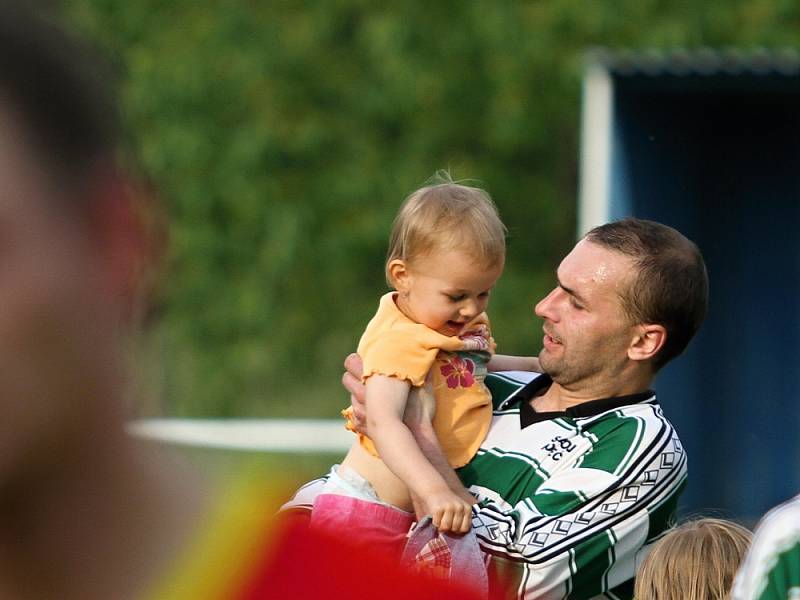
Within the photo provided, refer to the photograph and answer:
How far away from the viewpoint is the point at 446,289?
305 centimetres

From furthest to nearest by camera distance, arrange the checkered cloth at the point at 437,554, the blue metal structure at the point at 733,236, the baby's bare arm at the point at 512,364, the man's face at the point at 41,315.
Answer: the blue metal structure at the point at 733,236 → the baby's bare arm at the point at 512,364 → the checkered cloth at the point at 437,554 → the man's face at the point at 41,315

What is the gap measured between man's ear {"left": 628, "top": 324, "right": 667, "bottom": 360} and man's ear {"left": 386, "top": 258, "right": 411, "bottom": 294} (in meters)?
0.53

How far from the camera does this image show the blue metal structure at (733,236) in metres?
6.02

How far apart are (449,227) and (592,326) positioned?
45 centimetres

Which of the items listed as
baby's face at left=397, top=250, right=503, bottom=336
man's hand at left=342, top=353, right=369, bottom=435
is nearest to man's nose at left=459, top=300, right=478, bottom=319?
baby's face at left=397, top=250, right=503, bottom=336

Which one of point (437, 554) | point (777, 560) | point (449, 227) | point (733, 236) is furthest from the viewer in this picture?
point (733, 236)

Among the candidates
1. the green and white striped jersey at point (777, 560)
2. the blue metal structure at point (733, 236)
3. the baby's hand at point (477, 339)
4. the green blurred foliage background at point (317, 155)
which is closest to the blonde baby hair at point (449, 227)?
the baby's hand at point (477, 339)

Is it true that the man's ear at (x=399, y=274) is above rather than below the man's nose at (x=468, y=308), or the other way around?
above

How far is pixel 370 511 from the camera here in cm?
306

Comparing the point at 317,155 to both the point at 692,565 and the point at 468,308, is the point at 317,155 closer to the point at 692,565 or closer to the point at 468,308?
the point at 468,308

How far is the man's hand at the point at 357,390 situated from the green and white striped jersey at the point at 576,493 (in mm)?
245

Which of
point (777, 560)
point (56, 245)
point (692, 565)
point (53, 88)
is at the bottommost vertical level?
point (692, 565)

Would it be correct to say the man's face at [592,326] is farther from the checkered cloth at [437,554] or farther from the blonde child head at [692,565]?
the checkered cloth at [437,554]

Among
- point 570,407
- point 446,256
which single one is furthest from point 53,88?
point 570,407
